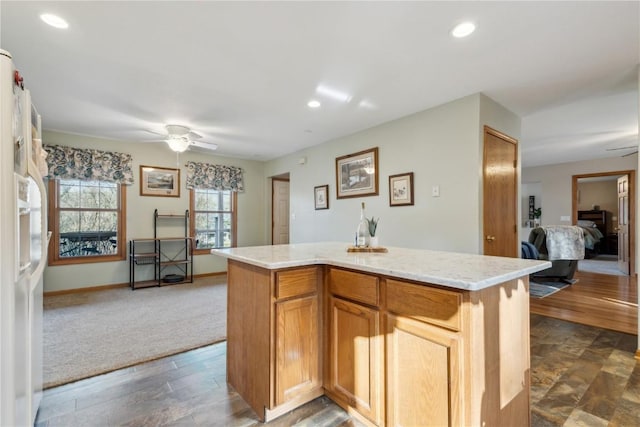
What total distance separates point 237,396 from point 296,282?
0.90 meters

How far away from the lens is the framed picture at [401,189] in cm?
365

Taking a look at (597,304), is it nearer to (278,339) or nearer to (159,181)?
(278,339)

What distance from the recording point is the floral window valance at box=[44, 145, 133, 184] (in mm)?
4367

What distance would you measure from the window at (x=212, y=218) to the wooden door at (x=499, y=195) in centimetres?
473

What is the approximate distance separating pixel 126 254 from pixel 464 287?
215 inches

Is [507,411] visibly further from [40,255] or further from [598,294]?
[598,294]

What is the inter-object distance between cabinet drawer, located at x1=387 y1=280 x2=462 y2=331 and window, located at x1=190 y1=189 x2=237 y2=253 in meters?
5.08

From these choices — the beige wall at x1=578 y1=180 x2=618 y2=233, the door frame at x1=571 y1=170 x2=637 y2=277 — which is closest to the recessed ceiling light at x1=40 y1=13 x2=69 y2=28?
the door frame at x1=571 y1=170 x2=637 y2=277

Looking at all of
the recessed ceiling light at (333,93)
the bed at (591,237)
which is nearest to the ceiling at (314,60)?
the recessed ceiling light at (333,93)

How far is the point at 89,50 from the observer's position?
2.24m

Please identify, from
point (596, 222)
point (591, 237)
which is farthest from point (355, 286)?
point (596, 222)

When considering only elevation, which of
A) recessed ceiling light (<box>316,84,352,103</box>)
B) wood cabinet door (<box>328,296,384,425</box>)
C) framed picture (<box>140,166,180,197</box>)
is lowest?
wood cabinet door (<box>328,296,384,425</box>)

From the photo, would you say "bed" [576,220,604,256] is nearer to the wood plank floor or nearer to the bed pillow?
the bed pillow

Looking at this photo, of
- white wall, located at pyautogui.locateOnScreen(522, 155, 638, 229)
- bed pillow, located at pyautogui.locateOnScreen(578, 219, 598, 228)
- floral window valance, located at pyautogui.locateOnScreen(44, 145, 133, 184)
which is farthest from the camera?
bed pillow, located at pyautogui.locateOnScreen(578, 219, 598, 228)
